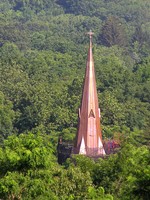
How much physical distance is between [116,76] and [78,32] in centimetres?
4618

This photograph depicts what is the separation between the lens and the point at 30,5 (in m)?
134

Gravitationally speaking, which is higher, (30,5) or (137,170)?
(30,5)

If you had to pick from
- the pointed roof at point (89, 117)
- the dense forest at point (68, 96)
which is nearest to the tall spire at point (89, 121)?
the pointed roof at point (89, 117)

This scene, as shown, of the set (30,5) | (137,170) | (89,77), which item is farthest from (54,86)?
(30,5)

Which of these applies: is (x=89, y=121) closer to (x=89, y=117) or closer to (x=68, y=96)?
(x=89, y=117)

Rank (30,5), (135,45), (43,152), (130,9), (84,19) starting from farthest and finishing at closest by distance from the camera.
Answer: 1. (30,5)
2. (130,9)
3. (84,19)
4. (135,45)
5. (43,152)

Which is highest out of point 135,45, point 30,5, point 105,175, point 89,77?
point 30,5

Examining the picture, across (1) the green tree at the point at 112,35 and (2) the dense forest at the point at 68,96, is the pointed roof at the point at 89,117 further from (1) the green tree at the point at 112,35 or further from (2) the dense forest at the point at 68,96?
(1) the green tree at the point at 112,35

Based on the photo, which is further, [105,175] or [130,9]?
[130,9]

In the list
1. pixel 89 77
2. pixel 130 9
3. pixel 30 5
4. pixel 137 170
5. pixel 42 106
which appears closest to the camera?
pixel 137 170

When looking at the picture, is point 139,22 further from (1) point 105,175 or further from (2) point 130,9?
(1) point 105,175

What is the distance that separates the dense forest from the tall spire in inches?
47.5

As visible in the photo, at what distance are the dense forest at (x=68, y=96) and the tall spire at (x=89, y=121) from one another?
121 cm

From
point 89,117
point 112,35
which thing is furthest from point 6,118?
point 112,35
